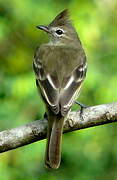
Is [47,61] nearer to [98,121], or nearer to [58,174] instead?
[98,121]

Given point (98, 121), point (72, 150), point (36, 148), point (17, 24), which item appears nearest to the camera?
point (98, 121)

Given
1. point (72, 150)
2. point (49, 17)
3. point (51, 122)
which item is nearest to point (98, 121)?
point (51, 122)

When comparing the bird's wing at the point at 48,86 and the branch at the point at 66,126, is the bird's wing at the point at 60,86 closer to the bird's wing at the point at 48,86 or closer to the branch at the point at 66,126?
the bird's wing at the point at 48,86

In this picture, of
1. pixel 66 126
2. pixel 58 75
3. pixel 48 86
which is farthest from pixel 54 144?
pixel 58 75

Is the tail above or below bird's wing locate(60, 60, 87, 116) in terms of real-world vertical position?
below

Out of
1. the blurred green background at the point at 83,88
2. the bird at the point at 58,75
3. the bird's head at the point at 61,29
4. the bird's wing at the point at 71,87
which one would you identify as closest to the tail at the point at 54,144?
the bird at the point at 58,75

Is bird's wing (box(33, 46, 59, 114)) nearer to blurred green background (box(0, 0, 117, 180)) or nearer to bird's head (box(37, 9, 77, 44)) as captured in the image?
bird's head (box(37, 9, 77, 44))

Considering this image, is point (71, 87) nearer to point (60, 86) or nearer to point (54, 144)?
point (60, 86)

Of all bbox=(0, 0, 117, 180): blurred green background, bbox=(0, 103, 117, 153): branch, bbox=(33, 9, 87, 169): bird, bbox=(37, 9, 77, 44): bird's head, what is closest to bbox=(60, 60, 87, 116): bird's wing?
bbox=(33, 9, 87, 169): bird
